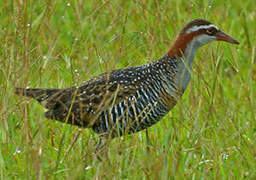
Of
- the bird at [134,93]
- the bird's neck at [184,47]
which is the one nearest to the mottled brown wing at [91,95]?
the bird at [134,93]

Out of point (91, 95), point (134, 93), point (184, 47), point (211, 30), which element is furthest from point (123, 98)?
point (211, 30)

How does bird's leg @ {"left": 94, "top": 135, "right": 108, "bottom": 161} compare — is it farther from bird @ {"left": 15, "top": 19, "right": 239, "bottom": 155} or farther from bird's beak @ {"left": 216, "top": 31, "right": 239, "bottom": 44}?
bird's beak @ {"left": 216, "top": 31, "right": 239, "bottom": 44}

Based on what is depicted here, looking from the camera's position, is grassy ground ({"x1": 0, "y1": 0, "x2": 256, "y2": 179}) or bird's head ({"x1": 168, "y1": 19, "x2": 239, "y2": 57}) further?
bird's head ({"x1": 168, "y1": 19, "x2": 239, "y2": 57})

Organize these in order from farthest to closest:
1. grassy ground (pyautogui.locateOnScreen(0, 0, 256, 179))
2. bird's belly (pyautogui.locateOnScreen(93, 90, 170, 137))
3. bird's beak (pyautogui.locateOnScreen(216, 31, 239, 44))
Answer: bird's beak (pyautogui.locateOnScreen(216, 31, 239, 44)), bird's belly (pyautogui.locateOnScreen(93, 90, 170, 137)), grassy ground (pyautogui.locateOnScreen(0, 0, 256, 179))

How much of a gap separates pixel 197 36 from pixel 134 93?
0.79 metres

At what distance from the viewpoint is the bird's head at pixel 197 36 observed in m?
5.67

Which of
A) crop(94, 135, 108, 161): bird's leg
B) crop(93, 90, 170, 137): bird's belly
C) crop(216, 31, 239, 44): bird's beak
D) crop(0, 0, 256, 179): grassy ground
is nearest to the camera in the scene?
crop(94, 135, 108, 161): bird's leg

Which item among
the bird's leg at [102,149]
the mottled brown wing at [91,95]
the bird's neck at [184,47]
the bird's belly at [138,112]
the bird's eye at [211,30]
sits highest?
the bird's eye at [211,30]

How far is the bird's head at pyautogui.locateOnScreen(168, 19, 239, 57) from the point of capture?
5.67 m

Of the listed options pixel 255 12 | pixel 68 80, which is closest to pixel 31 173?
pixel 68 80

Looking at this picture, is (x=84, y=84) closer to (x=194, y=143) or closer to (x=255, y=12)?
(x=194, y=143)

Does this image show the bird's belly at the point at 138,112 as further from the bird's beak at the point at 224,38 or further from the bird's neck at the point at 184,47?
the bird's beak at the point at 224,38

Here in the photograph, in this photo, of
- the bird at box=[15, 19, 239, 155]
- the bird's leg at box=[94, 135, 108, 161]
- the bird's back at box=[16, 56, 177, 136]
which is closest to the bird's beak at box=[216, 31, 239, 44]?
the bird at box=[15, 19, 239, 155]

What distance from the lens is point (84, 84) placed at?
18.2 ft
